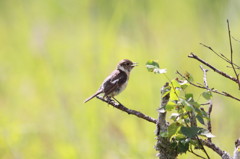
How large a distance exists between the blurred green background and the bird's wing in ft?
1.14

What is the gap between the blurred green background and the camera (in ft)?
20.9

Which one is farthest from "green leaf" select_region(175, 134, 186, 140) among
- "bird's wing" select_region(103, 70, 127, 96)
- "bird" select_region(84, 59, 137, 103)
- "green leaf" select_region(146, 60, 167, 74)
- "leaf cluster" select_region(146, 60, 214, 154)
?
"bird's wing" select_region(103, 70, 127, 96)

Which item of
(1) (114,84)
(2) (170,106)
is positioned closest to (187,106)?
(2) (170,106)

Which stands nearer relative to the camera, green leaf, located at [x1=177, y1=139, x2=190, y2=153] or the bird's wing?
green leaf, located at [x1=177, y1=139, x2=190, y2=153]

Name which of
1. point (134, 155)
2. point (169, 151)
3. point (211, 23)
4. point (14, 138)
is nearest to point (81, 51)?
point (211, 23)

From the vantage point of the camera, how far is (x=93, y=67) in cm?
690

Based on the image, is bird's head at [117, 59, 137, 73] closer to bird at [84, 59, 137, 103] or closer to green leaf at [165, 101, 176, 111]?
bird at [84, 59, 137, 103]

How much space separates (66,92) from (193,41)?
1.46 metres

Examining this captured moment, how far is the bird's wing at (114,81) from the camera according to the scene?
5.48 metres

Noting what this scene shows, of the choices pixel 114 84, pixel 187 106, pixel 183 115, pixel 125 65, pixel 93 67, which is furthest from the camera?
pixel 93 67

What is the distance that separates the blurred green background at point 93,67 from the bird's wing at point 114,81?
0.35 metres

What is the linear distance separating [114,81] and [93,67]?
1.27 meters

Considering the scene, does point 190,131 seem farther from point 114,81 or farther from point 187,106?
point 114,81

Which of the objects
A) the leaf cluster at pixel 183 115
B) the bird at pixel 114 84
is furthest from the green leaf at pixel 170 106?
the bird at pixel 114 84
